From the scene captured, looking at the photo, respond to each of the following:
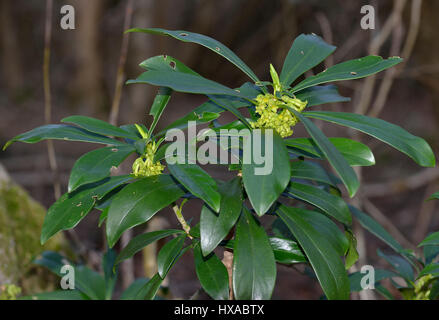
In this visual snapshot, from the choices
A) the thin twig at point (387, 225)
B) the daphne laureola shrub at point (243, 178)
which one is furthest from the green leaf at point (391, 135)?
the thin twig at point (387, 225)

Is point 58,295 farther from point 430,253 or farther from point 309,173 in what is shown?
point 430,253

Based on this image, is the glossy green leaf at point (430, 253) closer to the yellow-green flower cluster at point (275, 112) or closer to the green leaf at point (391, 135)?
the green leaf at point (391, 135)

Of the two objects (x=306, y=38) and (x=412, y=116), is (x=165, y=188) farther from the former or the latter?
(x=412, y=116)

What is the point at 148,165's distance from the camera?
0.85 m

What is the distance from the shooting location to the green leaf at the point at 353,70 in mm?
840

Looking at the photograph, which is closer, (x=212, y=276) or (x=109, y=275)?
(x=212, y=276)

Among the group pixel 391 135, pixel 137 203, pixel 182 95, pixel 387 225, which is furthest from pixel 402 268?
pixel 182 95

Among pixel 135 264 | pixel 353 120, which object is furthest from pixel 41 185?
pixel 353 120

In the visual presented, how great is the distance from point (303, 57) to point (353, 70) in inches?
4.2

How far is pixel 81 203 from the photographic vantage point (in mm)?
849

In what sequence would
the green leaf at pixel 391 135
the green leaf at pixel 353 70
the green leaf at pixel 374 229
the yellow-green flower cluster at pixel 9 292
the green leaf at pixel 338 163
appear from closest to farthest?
1. the green leaf at pixel 338 163
2. the green leaf at pixel 391 135
3. the green leaf at pixel 353 70
4. the green leaf at pixel 374 229
5. the yellow-green flower cluster at pixel 9 292

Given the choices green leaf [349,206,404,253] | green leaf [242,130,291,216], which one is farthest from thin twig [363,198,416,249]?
green leaf [242,130,291,216]

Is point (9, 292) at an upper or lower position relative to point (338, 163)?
lower

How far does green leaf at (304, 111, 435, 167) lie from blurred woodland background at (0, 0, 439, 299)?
2.81ft
